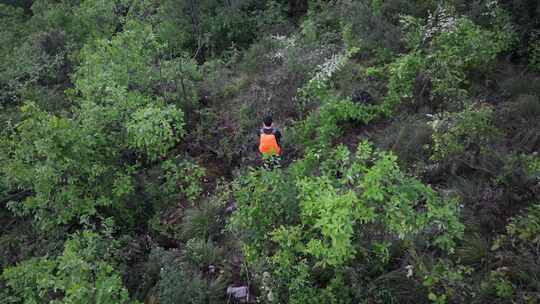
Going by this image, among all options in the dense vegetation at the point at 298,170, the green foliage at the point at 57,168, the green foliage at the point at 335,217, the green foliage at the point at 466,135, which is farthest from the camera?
the green foliage at the point at 57,168

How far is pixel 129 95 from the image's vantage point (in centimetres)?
679

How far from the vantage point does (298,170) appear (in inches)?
173

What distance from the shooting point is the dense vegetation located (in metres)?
3.84

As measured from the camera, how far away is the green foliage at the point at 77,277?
4219 millimetres

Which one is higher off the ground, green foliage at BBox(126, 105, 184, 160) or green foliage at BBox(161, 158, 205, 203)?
green foliage at BBox(126, 105, 184, 160)

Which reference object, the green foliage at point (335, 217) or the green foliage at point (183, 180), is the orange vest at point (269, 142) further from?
the green foliage at point (335, 217)

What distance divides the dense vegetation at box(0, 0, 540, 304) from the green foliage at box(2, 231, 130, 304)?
27mm

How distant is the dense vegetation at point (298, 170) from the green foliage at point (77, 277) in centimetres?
3

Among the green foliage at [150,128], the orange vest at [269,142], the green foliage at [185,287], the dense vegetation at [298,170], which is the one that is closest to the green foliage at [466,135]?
the dense vegetation at [298,170]

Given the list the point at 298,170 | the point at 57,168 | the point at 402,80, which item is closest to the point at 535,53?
the point at 402,80

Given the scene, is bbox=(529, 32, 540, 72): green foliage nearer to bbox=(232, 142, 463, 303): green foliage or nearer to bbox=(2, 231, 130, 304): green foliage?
bbox=(232, 142, 463, 303): green foliage

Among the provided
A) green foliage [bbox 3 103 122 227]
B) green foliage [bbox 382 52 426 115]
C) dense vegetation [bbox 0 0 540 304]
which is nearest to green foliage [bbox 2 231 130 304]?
dense vegetation [bbox 0 0 540 304]

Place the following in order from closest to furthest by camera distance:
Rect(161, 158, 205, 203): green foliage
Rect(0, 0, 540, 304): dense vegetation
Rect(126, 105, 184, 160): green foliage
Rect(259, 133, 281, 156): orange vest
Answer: Rect(0, 0, 540, 304): dense vegetation → Rect(126, 105, 184, 160): green foliage → Rect(259, 133, 281, 156): orange vest → Rect(161, 158, 205, 203): green foliage

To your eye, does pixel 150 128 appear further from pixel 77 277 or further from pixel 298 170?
pixel 298 170
